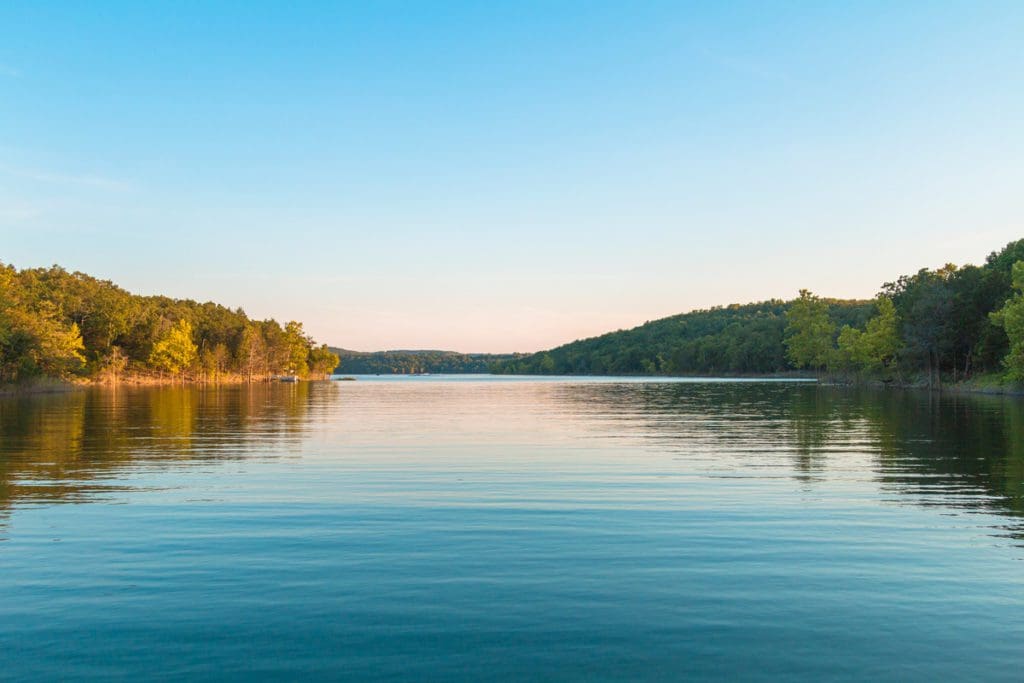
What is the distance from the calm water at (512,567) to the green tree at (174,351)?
135 m

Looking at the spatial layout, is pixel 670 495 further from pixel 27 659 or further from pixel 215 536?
pixel 27 659

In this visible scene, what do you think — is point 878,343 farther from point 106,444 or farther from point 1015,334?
point 106,444

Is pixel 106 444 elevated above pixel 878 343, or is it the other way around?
pixel 878 343

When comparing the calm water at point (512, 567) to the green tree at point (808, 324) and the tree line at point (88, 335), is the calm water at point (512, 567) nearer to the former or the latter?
the tree line at point (88, 335)

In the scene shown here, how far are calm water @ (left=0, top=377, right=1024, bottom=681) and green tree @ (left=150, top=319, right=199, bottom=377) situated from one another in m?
135

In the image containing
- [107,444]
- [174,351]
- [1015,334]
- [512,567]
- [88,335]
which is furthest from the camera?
[174,351]

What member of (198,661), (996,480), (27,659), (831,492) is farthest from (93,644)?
(996,480)

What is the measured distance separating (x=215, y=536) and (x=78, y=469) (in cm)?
1278

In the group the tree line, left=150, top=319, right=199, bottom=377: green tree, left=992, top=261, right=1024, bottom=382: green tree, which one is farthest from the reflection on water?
left=150, top=319, right=199, bottom=377: green tree

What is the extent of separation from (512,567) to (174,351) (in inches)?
6274

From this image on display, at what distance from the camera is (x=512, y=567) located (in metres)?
12.8

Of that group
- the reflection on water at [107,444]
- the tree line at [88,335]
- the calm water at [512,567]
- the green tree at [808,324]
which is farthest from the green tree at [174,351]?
the green tree at [808,324]

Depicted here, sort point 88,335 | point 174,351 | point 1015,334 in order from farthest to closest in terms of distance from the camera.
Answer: point 174,351 < point 88,335 < point 1015,334

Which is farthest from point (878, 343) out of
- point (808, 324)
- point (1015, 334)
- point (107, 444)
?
point (107, 444)
